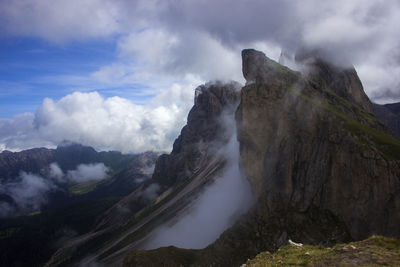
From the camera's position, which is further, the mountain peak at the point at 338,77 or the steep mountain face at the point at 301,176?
the mountain peak at the point at 338,77

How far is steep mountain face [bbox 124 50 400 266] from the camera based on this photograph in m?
72.3

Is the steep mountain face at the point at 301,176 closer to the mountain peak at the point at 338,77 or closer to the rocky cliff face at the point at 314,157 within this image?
the rocky cliff face at the point at 314,157

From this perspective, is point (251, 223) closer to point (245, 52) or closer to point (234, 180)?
point (234, 180)

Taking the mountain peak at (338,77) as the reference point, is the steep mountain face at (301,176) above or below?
below

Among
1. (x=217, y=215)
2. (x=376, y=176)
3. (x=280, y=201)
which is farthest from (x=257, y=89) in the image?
(x=217, y=215)

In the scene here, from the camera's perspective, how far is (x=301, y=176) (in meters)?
90.8

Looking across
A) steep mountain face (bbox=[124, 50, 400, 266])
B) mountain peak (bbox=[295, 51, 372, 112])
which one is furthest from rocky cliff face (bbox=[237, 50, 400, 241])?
mountain peak (bbox=[295, 51, 372, 112])

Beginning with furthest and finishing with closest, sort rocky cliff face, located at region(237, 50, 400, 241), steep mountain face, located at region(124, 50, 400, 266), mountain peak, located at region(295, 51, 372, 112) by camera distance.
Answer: mountain peak, located at region(295, 51, 372, 112), steep mountain face, located at region(124, 50, 400, 266), rocky cliff face, located at region(237, 50, 400, 241)

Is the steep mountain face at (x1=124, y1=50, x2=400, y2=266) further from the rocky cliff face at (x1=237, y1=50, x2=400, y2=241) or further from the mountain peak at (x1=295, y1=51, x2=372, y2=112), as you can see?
the mountain peak at (x1=295, y1=51, x2=372, y2=112)

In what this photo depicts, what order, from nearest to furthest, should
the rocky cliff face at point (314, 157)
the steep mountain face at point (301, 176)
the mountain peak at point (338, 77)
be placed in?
the rocky cliff face at point (314, 157) → the steep mountain face at point (301, 176) → the mountain peak at point (338, 77)

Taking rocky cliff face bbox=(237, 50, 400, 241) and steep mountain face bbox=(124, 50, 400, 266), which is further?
steep mountain face bbox=(124, 50, 400, 266)

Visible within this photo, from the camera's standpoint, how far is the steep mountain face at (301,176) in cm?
7231

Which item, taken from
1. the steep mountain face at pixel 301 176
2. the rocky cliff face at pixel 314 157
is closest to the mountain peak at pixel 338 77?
the rocky cliff face at pixel 314 157

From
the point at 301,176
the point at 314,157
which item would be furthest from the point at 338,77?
the point at 301,176
